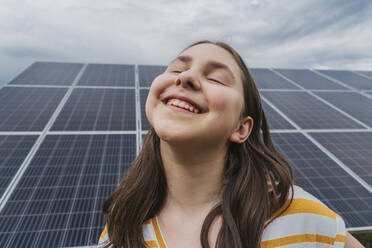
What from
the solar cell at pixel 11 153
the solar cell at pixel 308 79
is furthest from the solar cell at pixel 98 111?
the solar cell at pixel 308 79

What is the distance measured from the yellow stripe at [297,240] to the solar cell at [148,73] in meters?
8.60

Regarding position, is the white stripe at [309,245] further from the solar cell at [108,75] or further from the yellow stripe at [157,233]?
the solar cell at [108,75]

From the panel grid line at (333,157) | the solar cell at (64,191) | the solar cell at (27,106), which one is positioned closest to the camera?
the solar cell at (64,191)

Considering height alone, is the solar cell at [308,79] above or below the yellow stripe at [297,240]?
above

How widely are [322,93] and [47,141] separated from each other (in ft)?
38.2

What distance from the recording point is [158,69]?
37.9ft

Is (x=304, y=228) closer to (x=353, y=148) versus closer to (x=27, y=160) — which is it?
(x=27, y=160)

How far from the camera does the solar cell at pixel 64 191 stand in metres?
3.57

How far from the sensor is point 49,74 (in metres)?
9.77

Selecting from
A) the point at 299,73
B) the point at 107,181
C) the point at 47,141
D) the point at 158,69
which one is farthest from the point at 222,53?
the point at 299,73

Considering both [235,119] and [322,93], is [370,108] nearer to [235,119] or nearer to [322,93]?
[322,93]

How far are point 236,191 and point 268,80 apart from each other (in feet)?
36.2

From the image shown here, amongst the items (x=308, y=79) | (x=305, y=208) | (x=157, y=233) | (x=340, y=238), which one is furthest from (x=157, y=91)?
(x=308, y=79)

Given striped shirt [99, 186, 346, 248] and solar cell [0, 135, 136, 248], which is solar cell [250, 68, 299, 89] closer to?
solar cell [0, 135, 136, 248]
